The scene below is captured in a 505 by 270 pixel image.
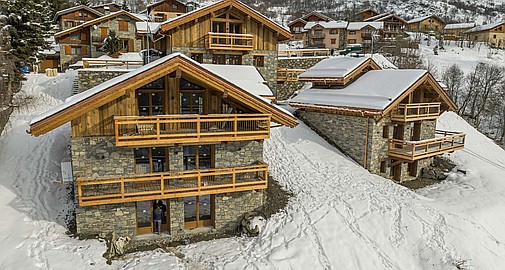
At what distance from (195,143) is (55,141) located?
10.1 metres

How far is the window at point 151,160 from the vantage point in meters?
14.1

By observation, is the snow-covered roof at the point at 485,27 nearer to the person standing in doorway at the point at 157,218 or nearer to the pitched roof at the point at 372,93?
the pitched roof at the point at 372,93

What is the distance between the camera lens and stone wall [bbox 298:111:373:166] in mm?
20688

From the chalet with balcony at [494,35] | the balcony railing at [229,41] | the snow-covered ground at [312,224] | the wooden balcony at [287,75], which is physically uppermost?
the chalet with balcony at [494,35]

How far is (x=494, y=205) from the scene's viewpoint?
17719 millimetres

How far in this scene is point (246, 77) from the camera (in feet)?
73.0

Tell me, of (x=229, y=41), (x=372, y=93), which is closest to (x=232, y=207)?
(x=372, y=93)

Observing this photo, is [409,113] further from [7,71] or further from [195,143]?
[7,71]

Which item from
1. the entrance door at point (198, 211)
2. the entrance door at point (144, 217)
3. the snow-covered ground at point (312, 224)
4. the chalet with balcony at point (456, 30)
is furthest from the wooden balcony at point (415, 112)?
the chalet with balcony at point (456, 30)

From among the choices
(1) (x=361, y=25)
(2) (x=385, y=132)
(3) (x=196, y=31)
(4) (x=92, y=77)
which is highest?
(1) (x=361, y=25)

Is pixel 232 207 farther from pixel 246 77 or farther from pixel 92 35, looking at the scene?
pixel 92 35

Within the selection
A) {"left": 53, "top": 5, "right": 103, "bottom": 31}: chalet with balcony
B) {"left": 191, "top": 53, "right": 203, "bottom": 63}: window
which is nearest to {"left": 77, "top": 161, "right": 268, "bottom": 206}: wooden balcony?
{"left": 191, "top": 53, "right": 203, "bottom": 63}: window

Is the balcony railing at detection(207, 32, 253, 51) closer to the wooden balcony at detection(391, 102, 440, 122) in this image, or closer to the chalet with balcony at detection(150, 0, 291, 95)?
the chalet with balcony at detection(150, 0, 291, 95)

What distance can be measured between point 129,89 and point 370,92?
1397 centimetres
